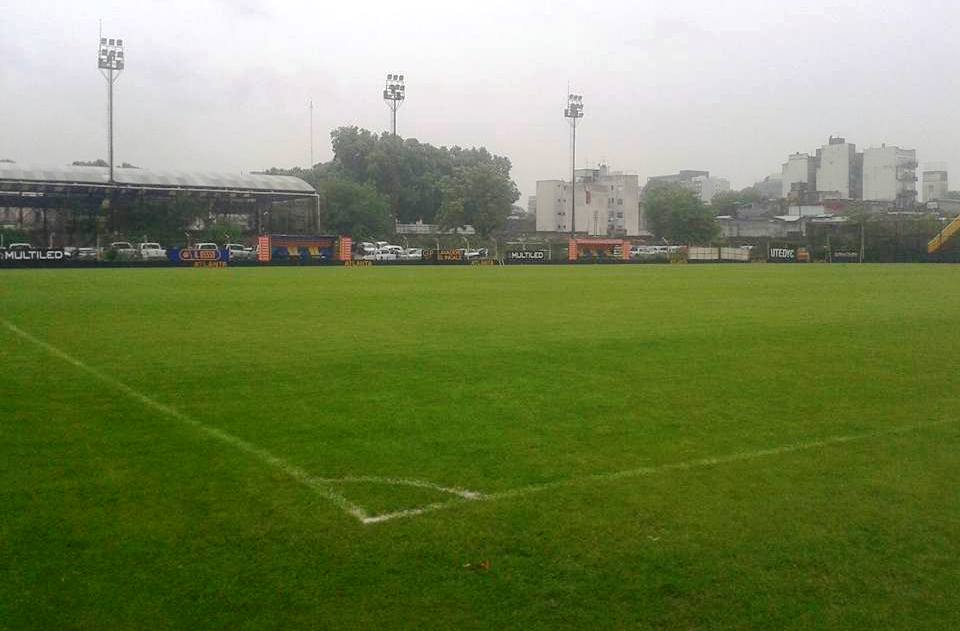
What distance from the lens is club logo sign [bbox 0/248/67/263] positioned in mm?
46875

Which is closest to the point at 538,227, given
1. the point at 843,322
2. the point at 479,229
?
the point at 479,229

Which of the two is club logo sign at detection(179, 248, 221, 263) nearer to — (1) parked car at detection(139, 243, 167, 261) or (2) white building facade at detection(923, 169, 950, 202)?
(1) parked car at detection(139, 243, 167, 261)

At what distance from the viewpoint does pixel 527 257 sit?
67750 mm

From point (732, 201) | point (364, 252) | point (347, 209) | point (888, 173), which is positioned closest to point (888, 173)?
point (888, 173)

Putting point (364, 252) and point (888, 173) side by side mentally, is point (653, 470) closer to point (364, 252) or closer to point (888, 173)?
point (364, 252)

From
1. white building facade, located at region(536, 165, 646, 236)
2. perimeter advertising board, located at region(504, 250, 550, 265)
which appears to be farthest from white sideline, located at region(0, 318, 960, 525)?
white building facade, located at region(536, 165, 646, 236)

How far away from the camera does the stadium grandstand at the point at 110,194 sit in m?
65.1

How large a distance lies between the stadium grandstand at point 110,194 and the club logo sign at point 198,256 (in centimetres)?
1476

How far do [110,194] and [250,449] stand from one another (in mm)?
66229

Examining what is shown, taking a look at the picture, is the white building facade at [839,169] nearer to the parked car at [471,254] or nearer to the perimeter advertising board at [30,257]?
the parked car at [471,254]

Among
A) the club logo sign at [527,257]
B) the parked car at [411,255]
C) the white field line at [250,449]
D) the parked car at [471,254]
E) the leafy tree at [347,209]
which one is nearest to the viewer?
the white field line at [250,449]

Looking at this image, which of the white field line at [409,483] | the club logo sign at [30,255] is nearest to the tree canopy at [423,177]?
the club logo sign at [30,255]

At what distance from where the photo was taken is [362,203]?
85250 mm

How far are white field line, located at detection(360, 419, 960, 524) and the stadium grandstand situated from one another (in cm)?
6556
